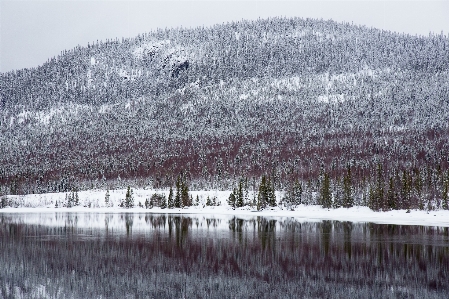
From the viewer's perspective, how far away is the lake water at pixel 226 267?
3247 centimetres

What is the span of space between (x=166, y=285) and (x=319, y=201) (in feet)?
359

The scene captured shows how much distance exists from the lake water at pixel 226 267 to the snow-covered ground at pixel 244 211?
43963 millimetres

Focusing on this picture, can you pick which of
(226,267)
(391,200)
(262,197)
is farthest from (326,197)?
(226,267)

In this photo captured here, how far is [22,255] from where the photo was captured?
159 ft

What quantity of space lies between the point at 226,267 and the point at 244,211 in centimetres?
10322

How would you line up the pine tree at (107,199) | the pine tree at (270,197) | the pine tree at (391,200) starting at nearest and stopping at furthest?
1. the pine tree at (391,200)
2. the pine tree at (270,197)
3. the pine tree at (107,199)

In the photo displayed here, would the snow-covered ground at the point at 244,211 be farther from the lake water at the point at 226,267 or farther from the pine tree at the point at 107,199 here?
the lake water at the point at 226,267

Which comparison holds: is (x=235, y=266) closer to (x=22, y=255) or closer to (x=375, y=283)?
(x=375, y=283)

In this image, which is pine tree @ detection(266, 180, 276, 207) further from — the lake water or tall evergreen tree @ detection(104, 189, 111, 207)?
the lake water

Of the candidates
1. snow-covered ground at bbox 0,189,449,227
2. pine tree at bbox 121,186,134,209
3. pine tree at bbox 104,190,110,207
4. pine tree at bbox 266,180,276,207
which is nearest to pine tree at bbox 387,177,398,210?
snow-covered ground at bbox 0,189,449,227

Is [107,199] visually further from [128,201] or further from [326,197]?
[326,197]

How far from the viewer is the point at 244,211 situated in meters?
144

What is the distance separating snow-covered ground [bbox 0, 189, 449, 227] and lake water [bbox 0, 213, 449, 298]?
4396cm

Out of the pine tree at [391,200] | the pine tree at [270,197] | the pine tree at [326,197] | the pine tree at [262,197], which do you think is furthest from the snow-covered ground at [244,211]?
the pine tree at [391,200]
